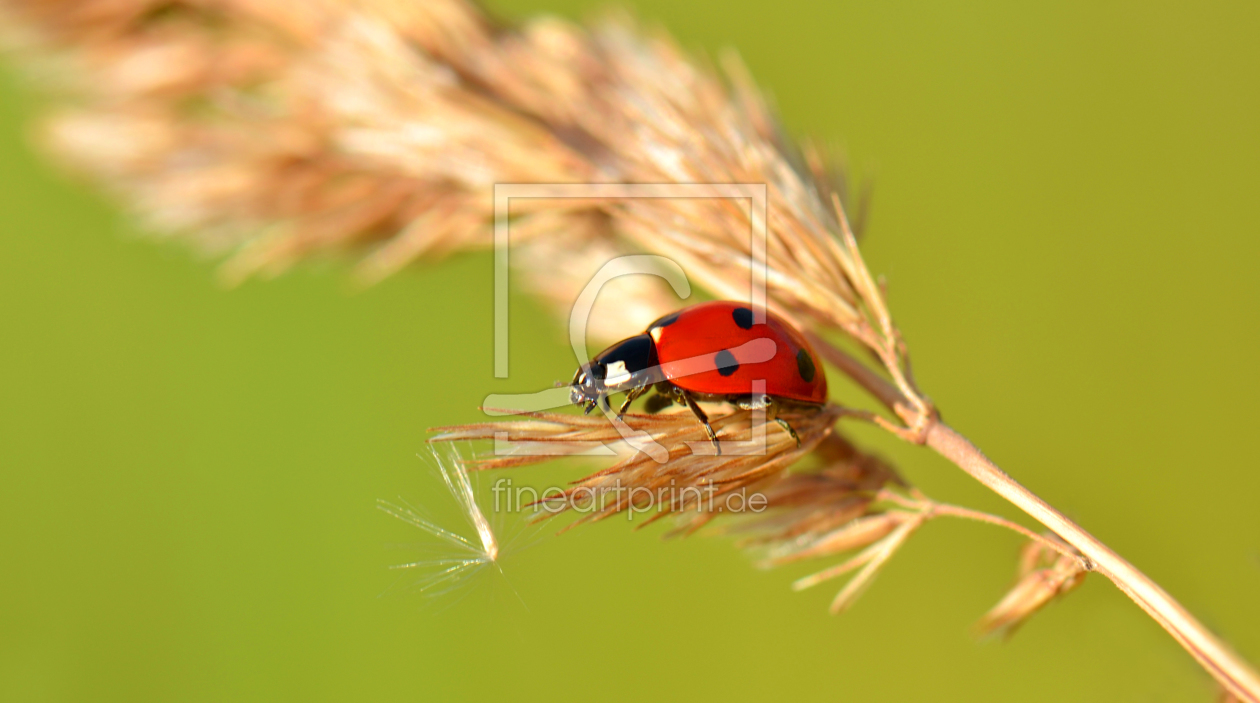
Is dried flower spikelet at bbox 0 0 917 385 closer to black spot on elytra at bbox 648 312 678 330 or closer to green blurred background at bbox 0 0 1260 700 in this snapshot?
black spot on elytra at bbox 648 312 678 330

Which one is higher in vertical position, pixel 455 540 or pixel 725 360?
pixel 725 360

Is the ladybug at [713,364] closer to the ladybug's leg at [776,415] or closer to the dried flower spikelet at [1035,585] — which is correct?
the ladybug's leg at [776,415]

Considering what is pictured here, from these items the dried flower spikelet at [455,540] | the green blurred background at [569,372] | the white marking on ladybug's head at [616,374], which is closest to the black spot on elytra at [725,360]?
the white marking on ladybug's head at [616,374]

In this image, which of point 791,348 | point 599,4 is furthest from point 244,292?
point 791,348

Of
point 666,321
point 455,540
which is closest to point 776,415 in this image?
point 666,321

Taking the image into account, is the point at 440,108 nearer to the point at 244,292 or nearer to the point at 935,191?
the point at 244,292

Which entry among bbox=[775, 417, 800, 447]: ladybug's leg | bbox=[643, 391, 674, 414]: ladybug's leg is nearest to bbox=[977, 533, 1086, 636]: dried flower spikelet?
bbox=[775, 417, 800, 447]: ladybug's leg

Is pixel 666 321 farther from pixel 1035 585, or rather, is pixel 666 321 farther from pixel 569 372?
pixel 569 372
